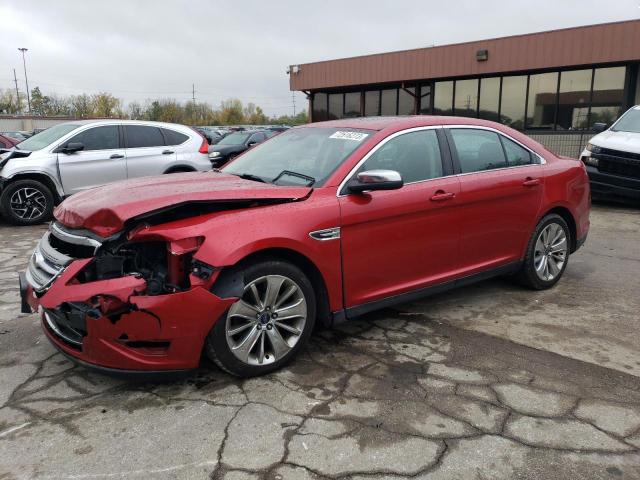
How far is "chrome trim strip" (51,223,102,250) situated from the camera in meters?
3.08

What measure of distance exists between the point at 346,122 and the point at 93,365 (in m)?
2.67

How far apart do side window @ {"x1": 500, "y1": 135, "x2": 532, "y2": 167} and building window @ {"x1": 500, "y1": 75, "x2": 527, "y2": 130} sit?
15.6m

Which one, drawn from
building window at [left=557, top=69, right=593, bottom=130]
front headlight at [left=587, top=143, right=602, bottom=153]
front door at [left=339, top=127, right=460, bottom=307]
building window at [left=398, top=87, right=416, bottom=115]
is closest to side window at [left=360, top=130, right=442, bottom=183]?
front door at [left=339, top=127, right=460, bottom=307]

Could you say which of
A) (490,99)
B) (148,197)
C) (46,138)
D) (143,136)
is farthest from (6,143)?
(490,99)

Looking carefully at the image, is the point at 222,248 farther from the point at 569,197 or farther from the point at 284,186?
the point at 569,197

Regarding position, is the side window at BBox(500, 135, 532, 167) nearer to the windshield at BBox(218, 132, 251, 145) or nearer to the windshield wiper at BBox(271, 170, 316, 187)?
the windshield wiper at BBox(271, 170, 316, 187)

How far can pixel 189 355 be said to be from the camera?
2.98 m

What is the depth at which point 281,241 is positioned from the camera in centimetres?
320

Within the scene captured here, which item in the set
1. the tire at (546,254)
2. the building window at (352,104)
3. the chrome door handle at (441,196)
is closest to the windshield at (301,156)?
the chrome door handle at (441,196)

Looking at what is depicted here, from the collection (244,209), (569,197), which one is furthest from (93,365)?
(569,197)

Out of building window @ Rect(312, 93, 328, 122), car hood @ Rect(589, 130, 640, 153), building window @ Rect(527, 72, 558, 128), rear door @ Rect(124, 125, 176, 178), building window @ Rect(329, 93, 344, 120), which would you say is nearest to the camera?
rear door @ Rect(124, 125, 176, 178)

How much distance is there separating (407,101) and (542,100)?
21.3 feet

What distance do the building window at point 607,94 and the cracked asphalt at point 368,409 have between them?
613 inches

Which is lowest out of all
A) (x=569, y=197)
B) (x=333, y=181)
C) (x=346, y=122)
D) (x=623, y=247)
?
(x=623, y=247)
